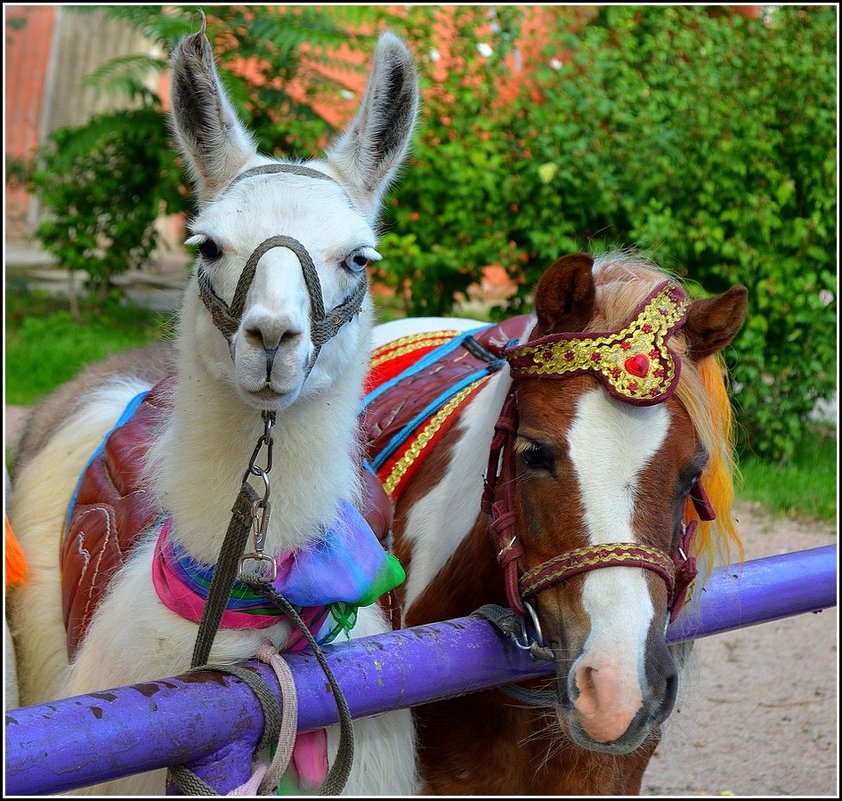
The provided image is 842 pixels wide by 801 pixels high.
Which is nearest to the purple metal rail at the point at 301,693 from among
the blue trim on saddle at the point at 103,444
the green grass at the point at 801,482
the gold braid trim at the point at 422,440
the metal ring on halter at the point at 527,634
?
the metal ring on halter at the point at 527,634

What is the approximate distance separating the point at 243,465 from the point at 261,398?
0.24 metres

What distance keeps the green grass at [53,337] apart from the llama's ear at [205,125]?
485 centimetres

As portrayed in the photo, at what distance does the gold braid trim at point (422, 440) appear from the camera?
292cm

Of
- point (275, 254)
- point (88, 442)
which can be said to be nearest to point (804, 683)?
point (88, 442)

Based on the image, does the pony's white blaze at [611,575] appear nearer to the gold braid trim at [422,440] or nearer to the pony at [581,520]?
the pony at [581,520]

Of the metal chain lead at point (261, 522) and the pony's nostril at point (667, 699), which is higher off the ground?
the metal chain lead at point (261, 522)

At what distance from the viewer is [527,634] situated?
2102 millimetres

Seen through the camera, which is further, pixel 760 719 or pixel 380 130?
pixel 760 719

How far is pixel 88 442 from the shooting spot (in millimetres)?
3107

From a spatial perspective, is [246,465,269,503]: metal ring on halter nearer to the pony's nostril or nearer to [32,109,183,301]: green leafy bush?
the pony's nostril

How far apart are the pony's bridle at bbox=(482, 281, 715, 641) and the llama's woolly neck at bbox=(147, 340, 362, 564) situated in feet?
1.17

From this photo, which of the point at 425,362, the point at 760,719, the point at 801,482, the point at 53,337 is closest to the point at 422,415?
the point at 425,362

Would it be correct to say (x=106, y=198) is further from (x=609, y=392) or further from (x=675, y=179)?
(x=609, y=392)

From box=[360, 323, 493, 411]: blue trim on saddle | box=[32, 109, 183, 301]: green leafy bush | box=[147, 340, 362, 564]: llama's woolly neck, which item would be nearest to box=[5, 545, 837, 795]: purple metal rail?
box=[147, 340, 362, 564]: llama's woolly neck
